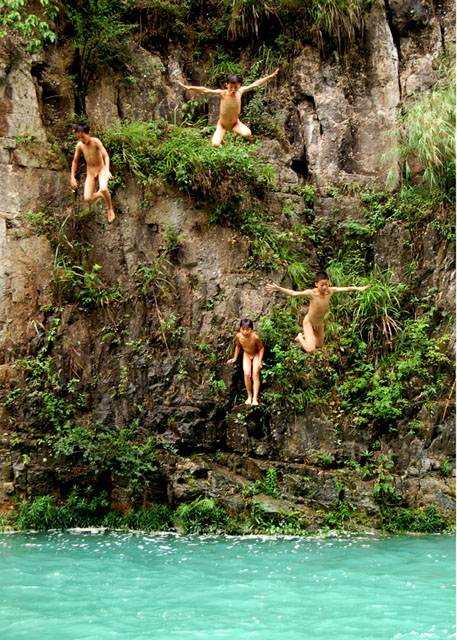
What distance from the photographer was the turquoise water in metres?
5.75

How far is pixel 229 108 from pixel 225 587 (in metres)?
6.20

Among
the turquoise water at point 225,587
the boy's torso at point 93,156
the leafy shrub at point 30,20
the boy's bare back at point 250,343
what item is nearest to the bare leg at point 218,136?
the boy's torso at point 93,156

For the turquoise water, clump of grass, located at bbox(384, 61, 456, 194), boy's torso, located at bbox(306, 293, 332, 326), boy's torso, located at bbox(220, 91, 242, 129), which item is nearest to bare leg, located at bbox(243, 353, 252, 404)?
boy's torso, located at bbox(306, 293, 332, 326)

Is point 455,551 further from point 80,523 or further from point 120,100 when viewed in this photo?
point 120,100

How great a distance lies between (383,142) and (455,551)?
7591 millimetres

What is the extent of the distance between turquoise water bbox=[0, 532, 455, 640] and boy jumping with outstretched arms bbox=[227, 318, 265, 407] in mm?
2169

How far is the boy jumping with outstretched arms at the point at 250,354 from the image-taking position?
984 centimetres

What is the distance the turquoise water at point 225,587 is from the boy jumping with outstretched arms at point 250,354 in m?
2.17

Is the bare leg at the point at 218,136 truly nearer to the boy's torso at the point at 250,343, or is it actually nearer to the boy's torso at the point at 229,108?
the boy's torso at the point at 229,108

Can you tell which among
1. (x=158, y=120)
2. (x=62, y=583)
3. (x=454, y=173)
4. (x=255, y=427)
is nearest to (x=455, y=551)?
(x=255, y=427)

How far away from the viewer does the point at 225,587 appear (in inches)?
268

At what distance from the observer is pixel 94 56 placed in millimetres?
12047

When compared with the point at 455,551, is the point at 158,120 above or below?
above

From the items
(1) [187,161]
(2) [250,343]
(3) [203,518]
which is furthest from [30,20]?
(3) [203,518]
